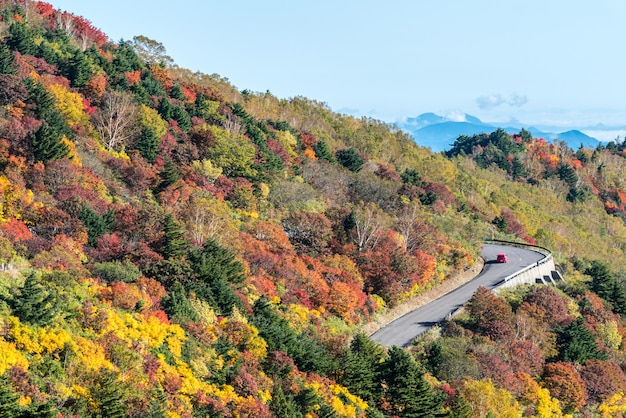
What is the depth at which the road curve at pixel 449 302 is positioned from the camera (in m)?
47.6

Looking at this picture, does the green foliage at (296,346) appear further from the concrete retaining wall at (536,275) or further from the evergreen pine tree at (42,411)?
the concrete retaining wall at (536,275)

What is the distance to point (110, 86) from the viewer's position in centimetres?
7031

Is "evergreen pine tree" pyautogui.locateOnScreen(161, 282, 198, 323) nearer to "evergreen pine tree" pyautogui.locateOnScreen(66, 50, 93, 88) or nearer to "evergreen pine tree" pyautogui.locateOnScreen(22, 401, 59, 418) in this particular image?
"evergreen pine tree" pyautogui.locateOnScreen(22, 401, 59, 418)

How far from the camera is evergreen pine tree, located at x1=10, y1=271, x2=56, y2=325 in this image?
26766mm

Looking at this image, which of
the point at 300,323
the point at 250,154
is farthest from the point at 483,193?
the point at 300,323

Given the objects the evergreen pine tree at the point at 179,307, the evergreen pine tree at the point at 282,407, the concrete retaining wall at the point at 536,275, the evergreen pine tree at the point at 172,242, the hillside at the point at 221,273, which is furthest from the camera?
the concrete retaining wall at the point at 536,275

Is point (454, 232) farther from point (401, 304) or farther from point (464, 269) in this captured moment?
point (401, 304)

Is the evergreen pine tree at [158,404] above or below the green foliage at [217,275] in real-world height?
below

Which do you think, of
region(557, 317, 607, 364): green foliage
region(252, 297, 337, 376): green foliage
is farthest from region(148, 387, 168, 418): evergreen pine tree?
region(557, 317, 607, 364): green foliage

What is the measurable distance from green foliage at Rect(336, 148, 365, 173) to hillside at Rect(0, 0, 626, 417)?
220 mm

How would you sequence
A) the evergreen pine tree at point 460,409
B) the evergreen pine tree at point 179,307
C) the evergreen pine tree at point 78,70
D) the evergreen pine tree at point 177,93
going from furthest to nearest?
1. the evergreen pine tree at point 177,93
2. the evergreen pine tree at point 78,70
3. the evergreen pine tree at point 460,409
4. the evergreen pine tree at point 179,307

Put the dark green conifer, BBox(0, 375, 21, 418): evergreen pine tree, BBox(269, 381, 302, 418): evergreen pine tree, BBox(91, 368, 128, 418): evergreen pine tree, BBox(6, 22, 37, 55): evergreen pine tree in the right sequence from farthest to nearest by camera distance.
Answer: the dark green conifer < BBox(6, 22, 37, 55): evergreen pine tree < BBox(269, 381, 302, 418): evergreen pine tree < BBox(91, 368, 128, 418): evergreen pine tree < BBox(0, 375, 21, 418): evergreen pine tree

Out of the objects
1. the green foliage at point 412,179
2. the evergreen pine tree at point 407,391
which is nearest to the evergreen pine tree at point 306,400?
the evergreen pine tree at point 407,391

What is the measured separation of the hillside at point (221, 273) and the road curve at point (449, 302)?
1.63 m
